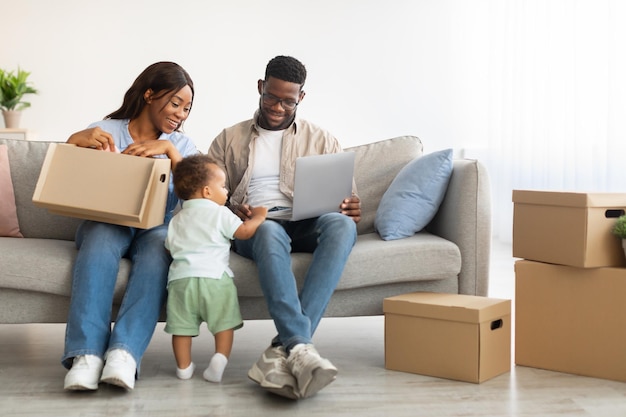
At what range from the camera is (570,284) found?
248cm

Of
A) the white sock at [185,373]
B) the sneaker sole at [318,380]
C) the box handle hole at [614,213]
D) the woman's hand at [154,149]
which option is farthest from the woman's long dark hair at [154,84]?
the box handle hole at [614,213]

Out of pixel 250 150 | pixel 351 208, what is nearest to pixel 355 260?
pixel 351 208

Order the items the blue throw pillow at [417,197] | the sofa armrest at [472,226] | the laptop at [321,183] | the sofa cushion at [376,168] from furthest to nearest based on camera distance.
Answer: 1. the sofa cushion at [376,168]
2. the blue throw pillow at [417,197]
3. the sofa armrest at [472,226]
4. the laptop at [321,183]

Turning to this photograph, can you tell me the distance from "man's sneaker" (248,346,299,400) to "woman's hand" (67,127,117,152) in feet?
2.77

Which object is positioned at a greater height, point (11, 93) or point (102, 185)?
point (11, 93)

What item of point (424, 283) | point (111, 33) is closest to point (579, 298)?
point (424, 283)

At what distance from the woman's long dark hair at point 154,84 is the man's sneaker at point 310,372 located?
1086 millimetres

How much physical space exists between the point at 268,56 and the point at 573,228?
3843 millimetres

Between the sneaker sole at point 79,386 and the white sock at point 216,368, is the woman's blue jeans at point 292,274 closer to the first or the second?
the white sock at point 216,368

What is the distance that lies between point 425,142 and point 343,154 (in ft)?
11.8

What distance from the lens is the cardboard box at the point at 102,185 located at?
240 cm

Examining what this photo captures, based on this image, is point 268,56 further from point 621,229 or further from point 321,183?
point 621,229

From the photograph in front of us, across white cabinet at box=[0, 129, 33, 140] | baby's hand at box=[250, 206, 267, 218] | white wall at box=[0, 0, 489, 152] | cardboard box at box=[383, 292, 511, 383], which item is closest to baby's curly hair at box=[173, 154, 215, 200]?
baby's hand at box=[250, 206, 267, 218]

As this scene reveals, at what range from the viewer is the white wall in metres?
5.73
